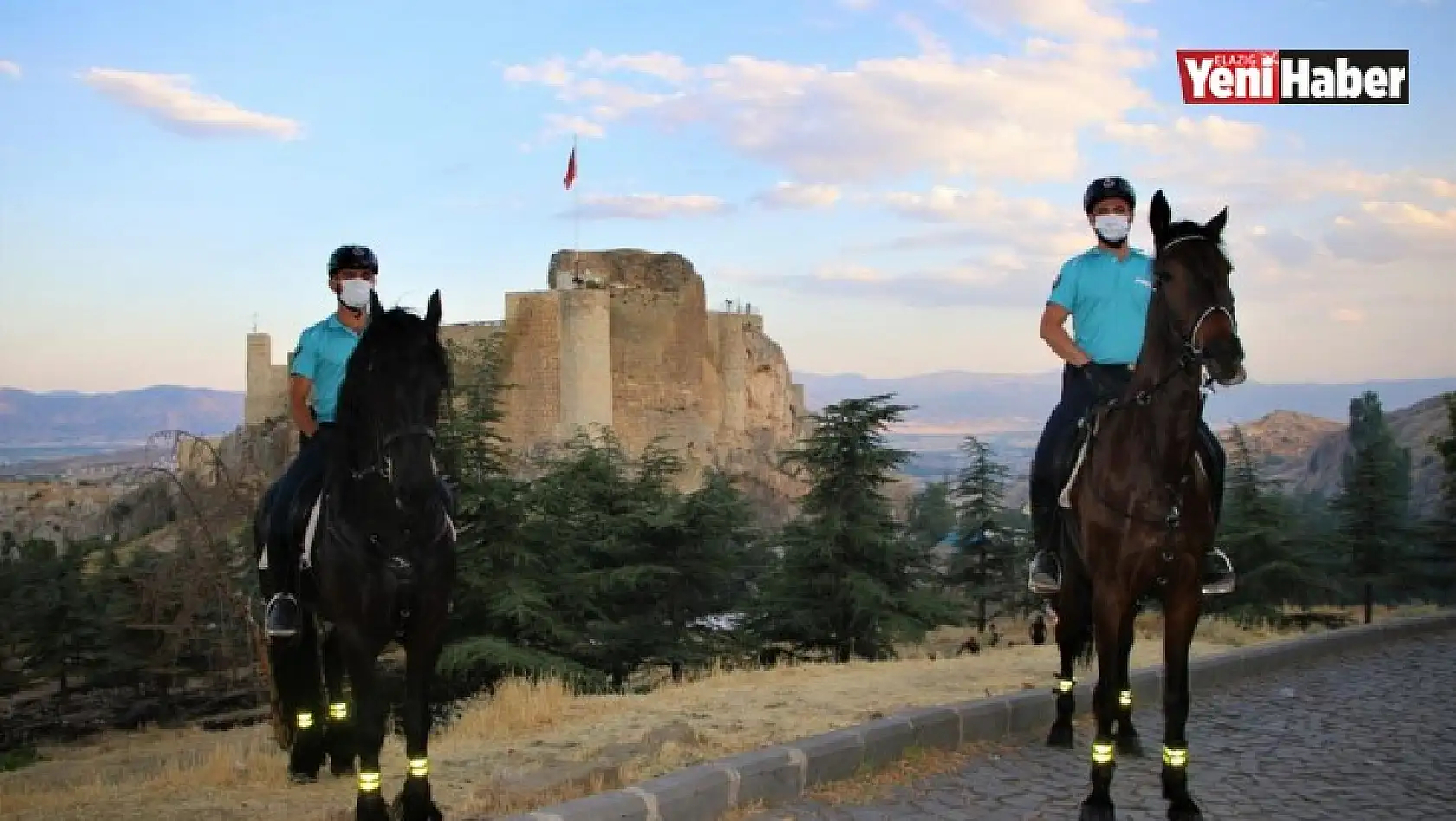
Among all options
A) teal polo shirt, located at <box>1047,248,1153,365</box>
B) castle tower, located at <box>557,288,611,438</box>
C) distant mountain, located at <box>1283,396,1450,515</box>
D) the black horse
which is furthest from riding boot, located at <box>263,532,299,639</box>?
distant mountain, located at <box>1283,396,1450,515</box>

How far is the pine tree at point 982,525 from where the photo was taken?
32781 millimetres

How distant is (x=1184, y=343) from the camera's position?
543 cm

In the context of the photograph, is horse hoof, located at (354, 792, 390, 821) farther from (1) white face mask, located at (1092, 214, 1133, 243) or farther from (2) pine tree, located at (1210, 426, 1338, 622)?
(2) pine tree, located at (1210, 426, 1338, 622)

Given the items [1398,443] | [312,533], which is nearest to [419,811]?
[312,533]

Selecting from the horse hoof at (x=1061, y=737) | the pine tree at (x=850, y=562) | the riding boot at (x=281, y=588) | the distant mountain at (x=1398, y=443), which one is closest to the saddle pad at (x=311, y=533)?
the riding boot at (x=281, y=588)

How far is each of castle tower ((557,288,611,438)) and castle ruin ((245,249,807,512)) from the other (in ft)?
0.16

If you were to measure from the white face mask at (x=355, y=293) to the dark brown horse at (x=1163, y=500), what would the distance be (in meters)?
3.85

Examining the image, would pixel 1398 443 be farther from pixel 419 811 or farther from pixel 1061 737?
pixel 419 811

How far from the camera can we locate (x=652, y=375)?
61.8 metres

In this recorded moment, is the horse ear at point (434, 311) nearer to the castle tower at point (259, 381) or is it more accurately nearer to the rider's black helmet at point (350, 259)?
the rider's black helmet at point (350, 259)

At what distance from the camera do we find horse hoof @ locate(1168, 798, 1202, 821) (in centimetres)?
562

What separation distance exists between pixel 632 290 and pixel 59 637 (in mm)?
36716

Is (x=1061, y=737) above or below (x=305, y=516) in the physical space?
below

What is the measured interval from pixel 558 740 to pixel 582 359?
165ft
